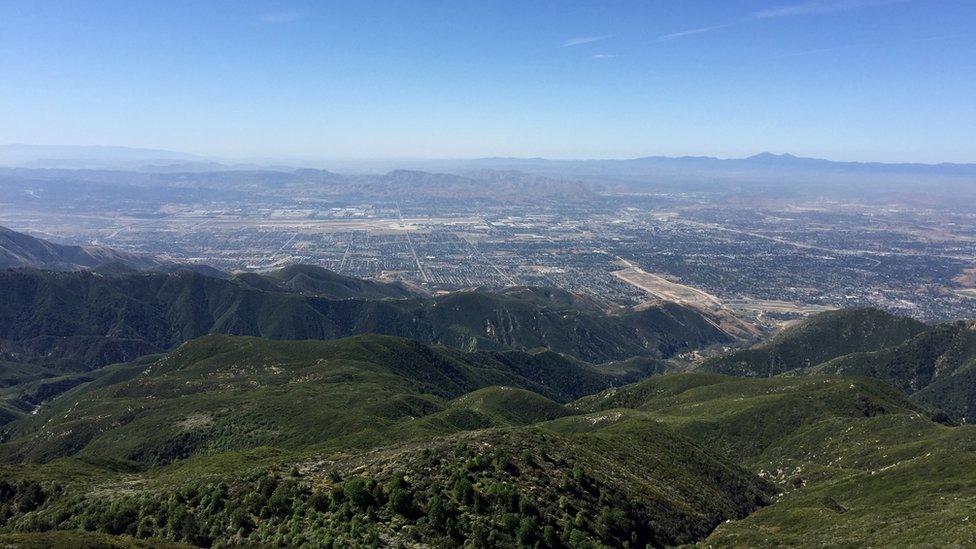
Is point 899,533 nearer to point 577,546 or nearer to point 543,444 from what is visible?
point 577,546

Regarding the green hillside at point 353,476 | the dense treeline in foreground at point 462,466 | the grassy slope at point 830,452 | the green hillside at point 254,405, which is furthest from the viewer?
the green hillside at point 254,405

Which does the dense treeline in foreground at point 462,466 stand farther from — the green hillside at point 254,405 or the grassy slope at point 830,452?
the green hillside at point 254,405

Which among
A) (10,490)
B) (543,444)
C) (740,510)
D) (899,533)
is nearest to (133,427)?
(10,490)

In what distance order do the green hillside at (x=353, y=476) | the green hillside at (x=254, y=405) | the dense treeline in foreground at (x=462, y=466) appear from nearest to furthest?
1. the green hillside at (x=353, y=476)
2. the dense treeline in foreground at (x=462, y=466)
3. the green hillside at (x=254, y=405)

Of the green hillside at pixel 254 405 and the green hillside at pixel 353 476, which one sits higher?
the green hillside at pixel 353 476

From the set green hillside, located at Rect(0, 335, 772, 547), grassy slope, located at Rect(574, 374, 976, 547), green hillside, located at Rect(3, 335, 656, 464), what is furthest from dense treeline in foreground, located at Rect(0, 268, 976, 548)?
green hillside, located at Rect(3, 335, 656, 464)

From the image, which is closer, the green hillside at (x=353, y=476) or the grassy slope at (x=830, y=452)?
the green hillside at (x=353, y=476)

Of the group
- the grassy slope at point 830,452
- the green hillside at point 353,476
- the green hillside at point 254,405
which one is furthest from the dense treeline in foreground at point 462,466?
the green hillside at point 254,405

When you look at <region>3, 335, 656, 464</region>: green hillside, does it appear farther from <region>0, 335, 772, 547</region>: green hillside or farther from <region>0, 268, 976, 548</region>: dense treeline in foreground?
<region>0, 268, 976, 548</region>: dense treeline in foreground
